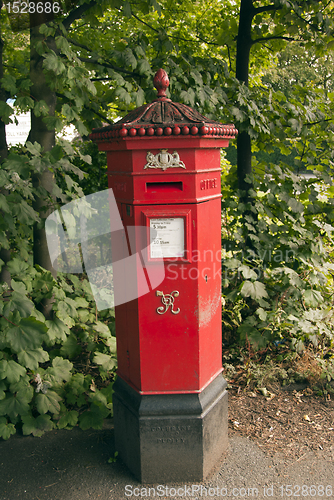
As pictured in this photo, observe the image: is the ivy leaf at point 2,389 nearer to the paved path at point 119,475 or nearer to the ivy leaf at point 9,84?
the paved path at point 119,475

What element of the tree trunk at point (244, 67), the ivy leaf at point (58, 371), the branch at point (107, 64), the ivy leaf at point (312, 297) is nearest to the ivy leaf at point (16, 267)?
the ivy leaf at point (58, 371)

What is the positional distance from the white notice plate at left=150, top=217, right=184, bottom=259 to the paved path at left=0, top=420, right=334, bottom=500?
141 centimetres

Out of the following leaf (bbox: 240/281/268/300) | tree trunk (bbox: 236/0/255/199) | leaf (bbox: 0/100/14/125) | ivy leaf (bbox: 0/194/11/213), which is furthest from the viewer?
tree trunk (bbox: 236/0/255/199)

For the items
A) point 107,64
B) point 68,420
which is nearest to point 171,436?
point 68,420

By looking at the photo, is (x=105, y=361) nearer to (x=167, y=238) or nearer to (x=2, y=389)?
(x=2, y=389)

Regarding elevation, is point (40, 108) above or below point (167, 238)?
above

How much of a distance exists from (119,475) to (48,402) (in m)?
0.73

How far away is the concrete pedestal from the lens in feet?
7.87

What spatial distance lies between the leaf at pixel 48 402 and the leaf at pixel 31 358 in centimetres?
45

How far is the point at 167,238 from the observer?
7.18ft

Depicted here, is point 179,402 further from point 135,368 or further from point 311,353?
point 311,353

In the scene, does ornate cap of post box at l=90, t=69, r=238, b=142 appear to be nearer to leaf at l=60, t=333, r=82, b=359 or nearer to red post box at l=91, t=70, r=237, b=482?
red post box at l=91, t=70, r=237, b=482

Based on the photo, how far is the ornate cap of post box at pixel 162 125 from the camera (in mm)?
2064

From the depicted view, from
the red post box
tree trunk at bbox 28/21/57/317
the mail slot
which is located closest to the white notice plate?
the red post box
